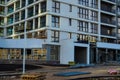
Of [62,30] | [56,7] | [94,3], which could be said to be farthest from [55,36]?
[94,3]

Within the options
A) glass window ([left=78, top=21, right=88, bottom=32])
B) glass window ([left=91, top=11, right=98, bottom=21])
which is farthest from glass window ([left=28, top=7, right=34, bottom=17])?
glass window ([left=91, top=11, right=98, bottom=21])

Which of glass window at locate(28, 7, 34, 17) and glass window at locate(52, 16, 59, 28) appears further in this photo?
glass window at locate(28, 7, 34, 17)

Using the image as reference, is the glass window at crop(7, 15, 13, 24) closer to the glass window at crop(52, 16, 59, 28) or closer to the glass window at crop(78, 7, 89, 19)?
the glass window at crop(52, 16, 59, 28)

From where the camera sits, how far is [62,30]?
2391 inches

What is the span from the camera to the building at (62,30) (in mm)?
58469

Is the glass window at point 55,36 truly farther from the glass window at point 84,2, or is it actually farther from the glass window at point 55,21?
the glass window at point 84,2

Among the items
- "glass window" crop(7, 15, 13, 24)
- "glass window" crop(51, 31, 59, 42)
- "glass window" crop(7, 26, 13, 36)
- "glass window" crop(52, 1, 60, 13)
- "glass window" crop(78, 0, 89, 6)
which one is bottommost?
"glass window" crop(51, 31, 59, 42)

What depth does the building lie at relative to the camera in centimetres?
5847

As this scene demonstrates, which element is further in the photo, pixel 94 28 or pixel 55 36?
pixel 94 28

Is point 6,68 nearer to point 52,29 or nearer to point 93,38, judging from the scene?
point 52,29

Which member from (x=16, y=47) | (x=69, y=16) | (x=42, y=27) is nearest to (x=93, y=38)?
(x=69, y=16)

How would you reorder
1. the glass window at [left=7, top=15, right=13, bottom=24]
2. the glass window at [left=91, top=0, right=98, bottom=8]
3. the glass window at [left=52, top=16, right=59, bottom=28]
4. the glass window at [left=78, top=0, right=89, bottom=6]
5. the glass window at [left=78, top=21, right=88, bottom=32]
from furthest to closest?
the glass window at [left=7, top=15, right=13, bottom=24] < the glass window at [left=91, top=0, right=98, bottom=8] < the glass window at [left=78, top=0, right=89, bottom=6] < the glass window at [left=78, top=21, right=88, bottom=32] < the glass window at [left=52, top=16, right=59, bottom=28]

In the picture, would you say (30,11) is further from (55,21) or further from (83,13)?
(83,13)

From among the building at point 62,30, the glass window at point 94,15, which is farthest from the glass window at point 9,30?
the glass window at point 94,15
